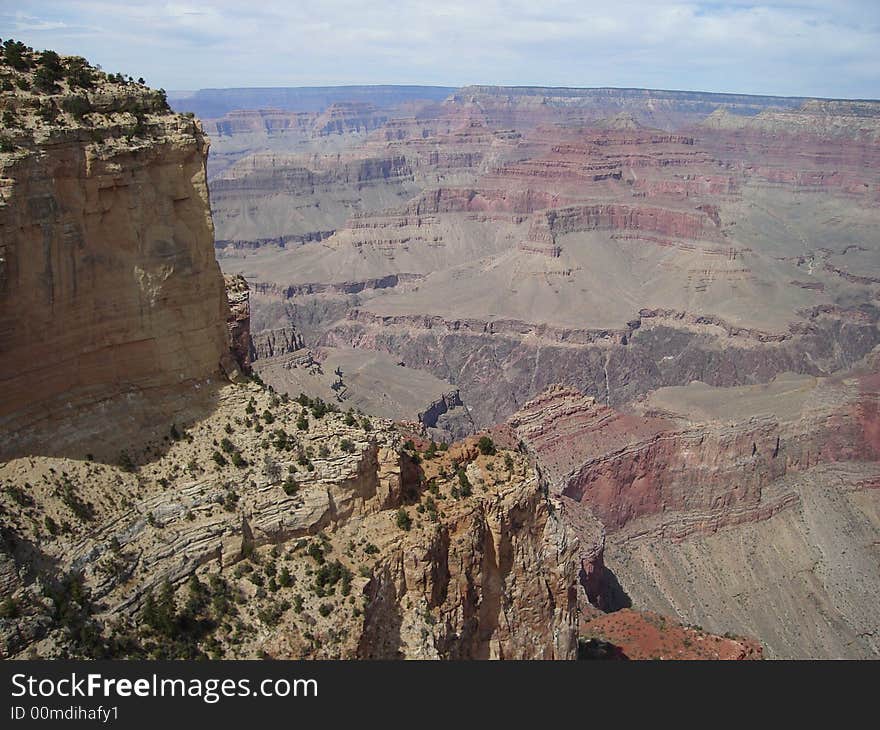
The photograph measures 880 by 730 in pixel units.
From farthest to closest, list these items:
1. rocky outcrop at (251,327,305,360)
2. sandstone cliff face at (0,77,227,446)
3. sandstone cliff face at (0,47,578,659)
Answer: rocky outcrop at (251,327,305,360) < sandstone cliff face at (0,77,227,446) < sandstone cliff face at (0,47,578,659)

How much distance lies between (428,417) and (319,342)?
149ft

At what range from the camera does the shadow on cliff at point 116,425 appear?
21109 mm

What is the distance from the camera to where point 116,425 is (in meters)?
22.6

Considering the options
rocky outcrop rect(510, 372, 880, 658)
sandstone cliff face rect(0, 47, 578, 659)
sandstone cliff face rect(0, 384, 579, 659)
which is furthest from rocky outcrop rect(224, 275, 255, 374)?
rocky outcrop rect(510, 372, 880, 658)

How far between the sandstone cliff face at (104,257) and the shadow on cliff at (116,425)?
0.64 feet

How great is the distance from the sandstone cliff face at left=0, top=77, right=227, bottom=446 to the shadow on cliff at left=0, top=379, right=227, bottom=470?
194mm

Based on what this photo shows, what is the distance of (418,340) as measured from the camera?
12650 cm

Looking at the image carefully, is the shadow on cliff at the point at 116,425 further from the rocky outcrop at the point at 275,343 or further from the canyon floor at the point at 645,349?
→ the rocky outcrop at the point at 275,343

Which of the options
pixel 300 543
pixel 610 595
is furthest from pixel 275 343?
pixel 300 543

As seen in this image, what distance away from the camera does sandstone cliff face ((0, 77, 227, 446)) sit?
800 inches

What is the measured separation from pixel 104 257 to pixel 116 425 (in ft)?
13.9

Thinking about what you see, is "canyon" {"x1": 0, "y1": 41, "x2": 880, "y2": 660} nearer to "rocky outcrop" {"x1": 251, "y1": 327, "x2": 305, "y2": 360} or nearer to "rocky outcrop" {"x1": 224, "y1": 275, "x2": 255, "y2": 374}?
"rocky outcrop" {"x1": 224, "y1": 275, "x2": 255, "y2": 374}

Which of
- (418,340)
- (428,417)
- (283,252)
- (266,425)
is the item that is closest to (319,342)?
(418,340)

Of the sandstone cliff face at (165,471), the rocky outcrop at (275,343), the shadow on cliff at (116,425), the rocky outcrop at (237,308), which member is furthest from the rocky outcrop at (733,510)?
the rocky outcrop at (275,343)
